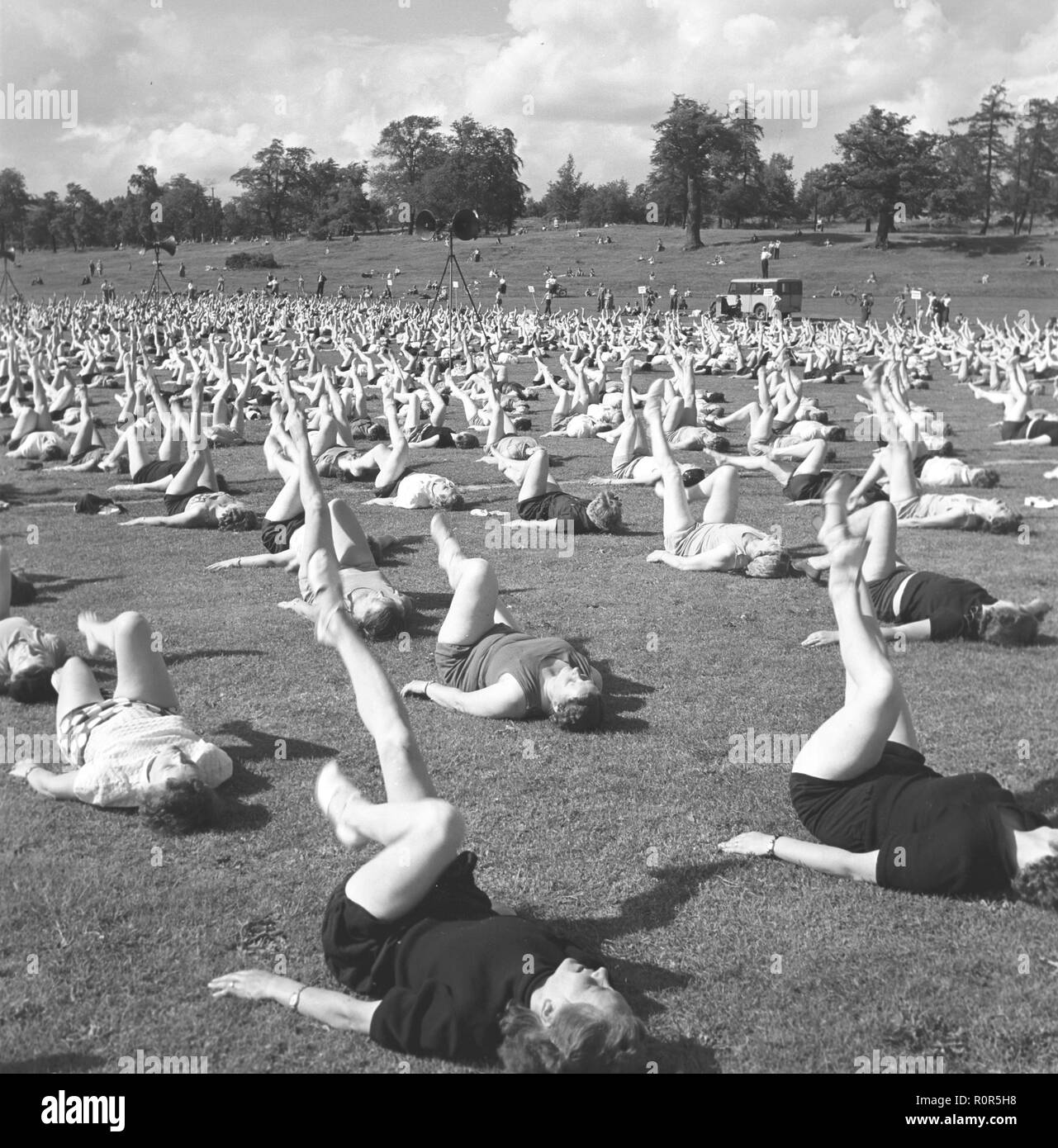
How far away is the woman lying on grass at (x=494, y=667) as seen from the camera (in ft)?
22.4

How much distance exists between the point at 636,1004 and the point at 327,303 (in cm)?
5970

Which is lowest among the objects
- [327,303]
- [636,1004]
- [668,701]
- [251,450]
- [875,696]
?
[636,1004]

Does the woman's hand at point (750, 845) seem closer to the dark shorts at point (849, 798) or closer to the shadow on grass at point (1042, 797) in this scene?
the dark shorts at point (849, 798)

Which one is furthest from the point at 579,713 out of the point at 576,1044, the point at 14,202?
the point at 14,202

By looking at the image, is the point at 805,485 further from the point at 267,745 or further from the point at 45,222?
the point at 45,222

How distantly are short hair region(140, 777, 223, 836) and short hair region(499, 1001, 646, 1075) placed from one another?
2.50 meters

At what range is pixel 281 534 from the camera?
11.2 meters

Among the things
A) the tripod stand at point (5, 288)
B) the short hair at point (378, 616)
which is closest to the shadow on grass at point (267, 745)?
the short hair at point (378, 616)

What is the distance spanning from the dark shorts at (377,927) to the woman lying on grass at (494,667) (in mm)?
2463

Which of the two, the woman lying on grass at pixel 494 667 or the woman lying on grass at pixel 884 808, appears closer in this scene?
the woman lying on grass at pixel 884 808

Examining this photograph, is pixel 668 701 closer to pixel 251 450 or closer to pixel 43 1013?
pixel 43 1013

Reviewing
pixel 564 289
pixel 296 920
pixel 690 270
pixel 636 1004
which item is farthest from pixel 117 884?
pixel 690 270

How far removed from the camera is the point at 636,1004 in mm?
4230

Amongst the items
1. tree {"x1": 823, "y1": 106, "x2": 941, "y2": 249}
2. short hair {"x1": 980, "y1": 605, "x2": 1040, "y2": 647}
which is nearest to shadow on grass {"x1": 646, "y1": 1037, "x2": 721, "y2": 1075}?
short hair {"x1": 980, "y1": 605, "x2": 1040, "y2": 647}
